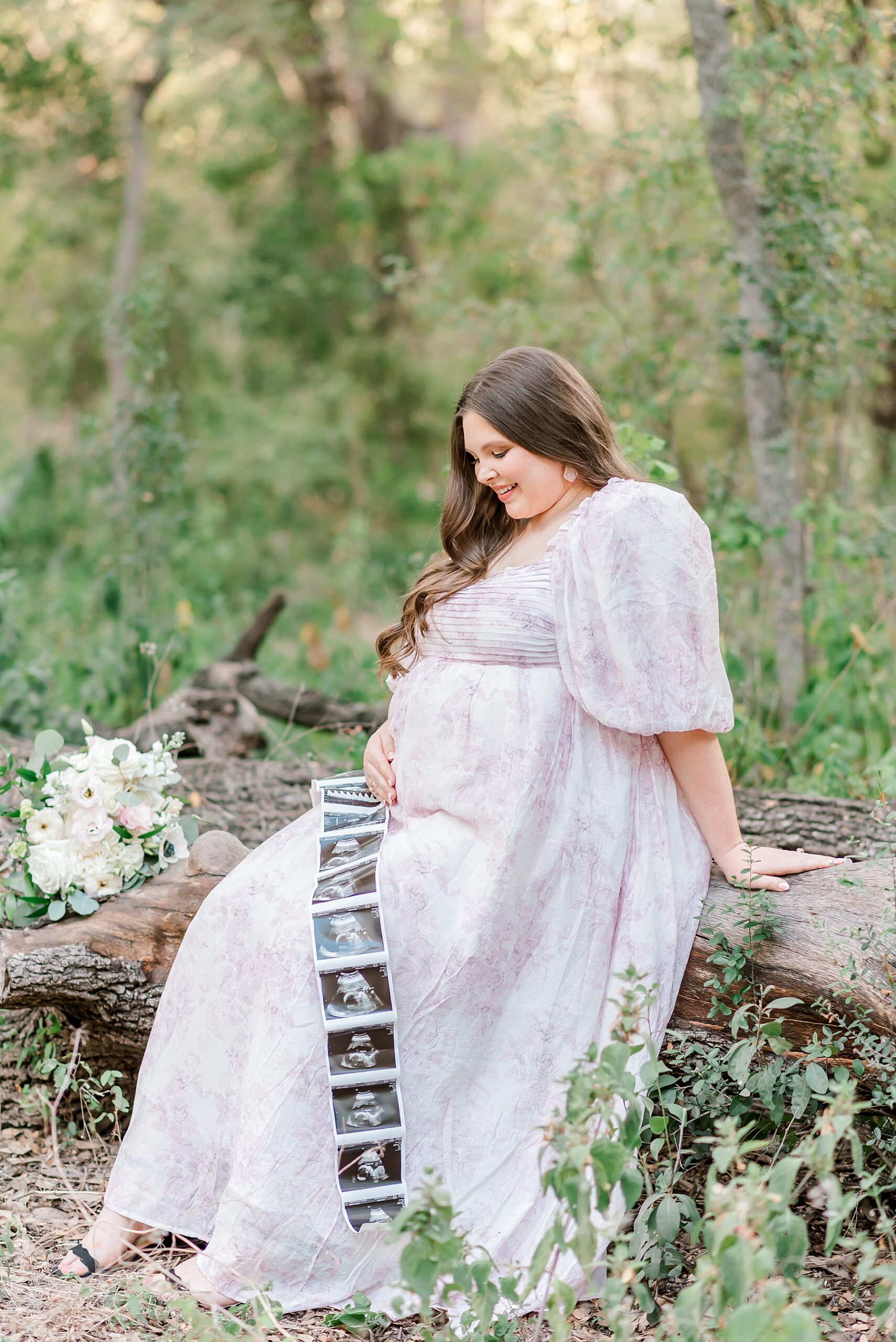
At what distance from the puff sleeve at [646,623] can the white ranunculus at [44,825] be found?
4.15 ft

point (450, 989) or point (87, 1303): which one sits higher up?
point (450, 989)

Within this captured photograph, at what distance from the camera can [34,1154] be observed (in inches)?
112

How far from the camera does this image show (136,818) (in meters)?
2.78

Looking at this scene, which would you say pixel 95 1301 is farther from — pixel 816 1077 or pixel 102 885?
pixel 816 1077

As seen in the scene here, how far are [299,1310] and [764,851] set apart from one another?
1262 mm

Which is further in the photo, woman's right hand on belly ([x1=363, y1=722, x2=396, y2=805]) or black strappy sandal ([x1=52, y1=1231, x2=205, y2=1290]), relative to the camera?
woman's right hand on belly ([x1=363, y1=722, x2=396, y2=805])

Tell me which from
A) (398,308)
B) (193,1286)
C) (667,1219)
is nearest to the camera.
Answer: (667,1219)

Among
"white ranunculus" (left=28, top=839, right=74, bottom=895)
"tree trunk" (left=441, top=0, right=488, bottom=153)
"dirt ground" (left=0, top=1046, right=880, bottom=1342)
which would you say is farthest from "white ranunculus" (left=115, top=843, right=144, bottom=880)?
"tree trunk" (left=441, top=0, right=488, bottom=153)

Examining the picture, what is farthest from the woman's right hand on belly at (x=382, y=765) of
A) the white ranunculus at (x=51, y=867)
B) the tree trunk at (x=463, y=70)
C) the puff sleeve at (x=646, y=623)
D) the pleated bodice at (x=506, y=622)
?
the tree trunk at (x=463, y=70)

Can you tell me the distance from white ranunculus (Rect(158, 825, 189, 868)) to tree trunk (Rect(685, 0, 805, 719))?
2493mm

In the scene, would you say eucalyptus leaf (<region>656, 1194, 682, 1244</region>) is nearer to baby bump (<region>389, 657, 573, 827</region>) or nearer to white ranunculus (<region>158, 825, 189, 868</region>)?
baby bump (<region>389, 657, 573, 827</region>)

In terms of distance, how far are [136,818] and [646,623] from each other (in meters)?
1.27

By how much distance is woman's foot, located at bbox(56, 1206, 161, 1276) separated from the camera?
7.71ft

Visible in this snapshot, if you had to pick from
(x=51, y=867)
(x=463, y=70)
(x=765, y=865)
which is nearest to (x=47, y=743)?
(x=51, y=867)
